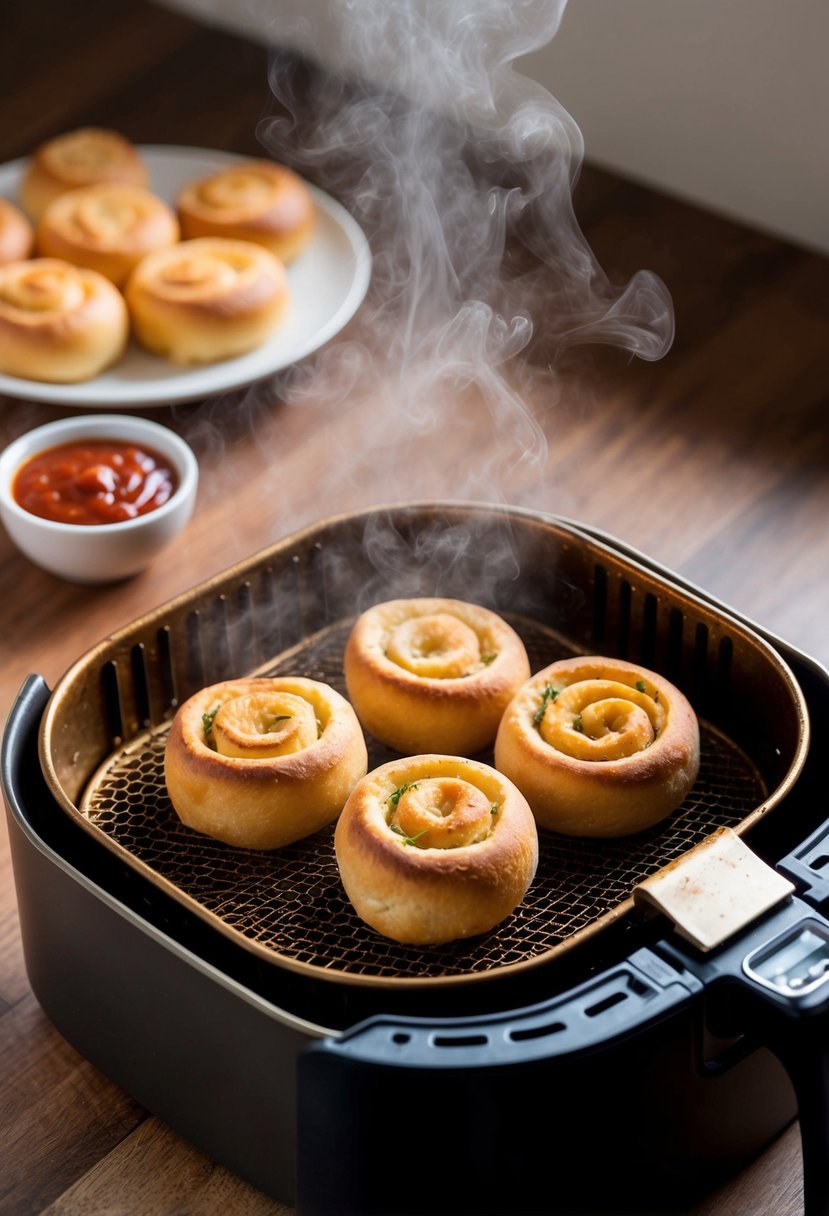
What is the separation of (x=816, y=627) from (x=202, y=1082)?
2.88ft

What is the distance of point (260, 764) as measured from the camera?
1178mm

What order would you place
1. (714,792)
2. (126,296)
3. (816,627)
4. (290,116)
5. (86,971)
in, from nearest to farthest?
(86,971)
(714,792)
(816,627)
(126,296)
(290,116)

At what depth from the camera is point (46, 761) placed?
1138mm

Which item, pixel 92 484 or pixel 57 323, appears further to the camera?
pixel 57 323

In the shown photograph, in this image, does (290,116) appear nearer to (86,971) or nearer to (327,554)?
(327,554)

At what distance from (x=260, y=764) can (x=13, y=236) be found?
1.08 m

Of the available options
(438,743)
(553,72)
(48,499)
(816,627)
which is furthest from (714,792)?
(553,72)

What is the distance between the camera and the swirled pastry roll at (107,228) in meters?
1.94

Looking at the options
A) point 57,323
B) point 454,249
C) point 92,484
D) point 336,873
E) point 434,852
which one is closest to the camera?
point 434,852

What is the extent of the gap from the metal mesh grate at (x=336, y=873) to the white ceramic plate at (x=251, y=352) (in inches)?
23.5

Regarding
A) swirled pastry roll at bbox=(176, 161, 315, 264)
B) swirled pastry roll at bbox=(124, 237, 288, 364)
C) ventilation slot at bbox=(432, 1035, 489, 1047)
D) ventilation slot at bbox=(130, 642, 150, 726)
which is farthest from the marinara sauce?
ventilation slot at bbox=(432, 1035, 489, 1047)

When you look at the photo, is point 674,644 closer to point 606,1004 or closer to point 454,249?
point 606,1004

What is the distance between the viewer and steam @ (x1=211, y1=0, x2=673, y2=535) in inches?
74.0

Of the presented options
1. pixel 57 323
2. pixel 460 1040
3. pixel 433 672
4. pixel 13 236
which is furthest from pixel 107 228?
pixel 460 1040
